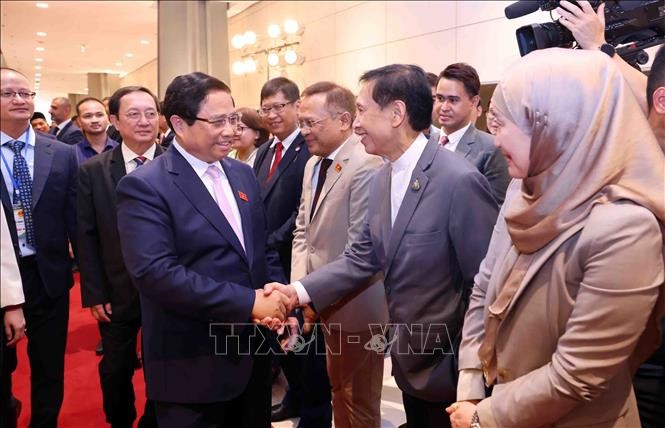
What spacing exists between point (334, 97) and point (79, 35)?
1292cm

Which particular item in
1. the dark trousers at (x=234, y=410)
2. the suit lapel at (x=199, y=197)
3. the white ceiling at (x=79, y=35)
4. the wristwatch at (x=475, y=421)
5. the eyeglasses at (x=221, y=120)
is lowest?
the dark trousers at (x=234, y=410)

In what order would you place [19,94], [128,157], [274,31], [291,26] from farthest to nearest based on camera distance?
1. [274,31]
2. [291,26]
3. [128,157]
4. [19,94]

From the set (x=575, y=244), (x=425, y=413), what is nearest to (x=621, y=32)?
(x=575, y=244)

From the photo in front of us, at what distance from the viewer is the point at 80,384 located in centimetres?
366

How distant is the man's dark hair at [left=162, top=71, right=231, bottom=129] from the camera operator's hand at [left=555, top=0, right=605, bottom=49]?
131 cm

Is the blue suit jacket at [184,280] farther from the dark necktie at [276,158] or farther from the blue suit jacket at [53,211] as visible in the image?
the dark necktie at [276,158]

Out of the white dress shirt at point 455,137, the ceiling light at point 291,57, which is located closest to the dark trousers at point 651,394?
the white dress shirt at point 455,137

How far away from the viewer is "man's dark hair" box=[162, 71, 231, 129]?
1903 millimetres

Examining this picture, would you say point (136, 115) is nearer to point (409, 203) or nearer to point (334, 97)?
point (334, 97)

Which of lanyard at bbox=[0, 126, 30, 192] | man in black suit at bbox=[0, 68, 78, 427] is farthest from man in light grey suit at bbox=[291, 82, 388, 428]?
lanyard at bbox=[0, 126, 30, 192]

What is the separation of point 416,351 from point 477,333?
14.1 inches

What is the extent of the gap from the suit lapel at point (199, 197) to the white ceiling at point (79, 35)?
6556 millimetres

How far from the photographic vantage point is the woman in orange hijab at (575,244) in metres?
1.05

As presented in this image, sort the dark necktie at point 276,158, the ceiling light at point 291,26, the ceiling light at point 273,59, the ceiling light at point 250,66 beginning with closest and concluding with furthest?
the dark necktie at point 276,158 < the ceiling light at point 291,26 < the ceiling light at point 273,59 < the ceiling light at point 250,66
